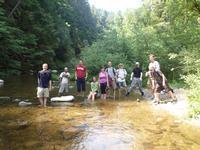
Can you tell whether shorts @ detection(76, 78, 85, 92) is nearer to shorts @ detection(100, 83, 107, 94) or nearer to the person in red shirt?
the person in red shirt

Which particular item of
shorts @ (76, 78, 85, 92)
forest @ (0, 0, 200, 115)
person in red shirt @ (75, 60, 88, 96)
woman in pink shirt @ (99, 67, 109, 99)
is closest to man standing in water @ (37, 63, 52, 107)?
woman in pink shirt @ (99, 67, 109, 99)

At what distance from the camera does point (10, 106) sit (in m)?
14.2

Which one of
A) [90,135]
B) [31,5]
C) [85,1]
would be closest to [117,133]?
[90,135]

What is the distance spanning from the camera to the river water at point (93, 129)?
329 inches

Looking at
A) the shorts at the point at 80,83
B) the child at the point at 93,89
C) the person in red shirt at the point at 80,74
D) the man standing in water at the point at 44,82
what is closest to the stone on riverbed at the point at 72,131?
the man standing in water at the point at 44,82

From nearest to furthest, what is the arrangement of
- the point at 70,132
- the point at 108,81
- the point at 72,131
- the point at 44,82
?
the point at 70,132
the point at 72,131
the point at 44,82
the point at 108,81

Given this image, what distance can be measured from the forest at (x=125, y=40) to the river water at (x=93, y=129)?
131 centimetres

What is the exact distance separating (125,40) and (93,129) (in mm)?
21721

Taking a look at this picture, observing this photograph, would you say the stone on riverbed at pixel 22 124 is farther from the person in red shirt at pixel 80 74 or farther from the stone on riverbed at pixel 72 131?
the person in red shirt at pixel 80 74

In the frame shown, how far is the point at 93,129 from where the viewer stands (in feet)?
33.1

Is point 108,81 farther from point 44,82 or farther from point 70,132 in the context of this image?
point 70,132

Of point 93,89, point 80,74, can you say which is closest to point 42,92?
point 93,89

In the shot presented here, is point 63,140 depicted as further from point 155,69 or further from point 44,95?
point 155,69

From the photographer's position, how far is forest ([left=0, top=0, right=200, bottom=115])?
15.6 meters
